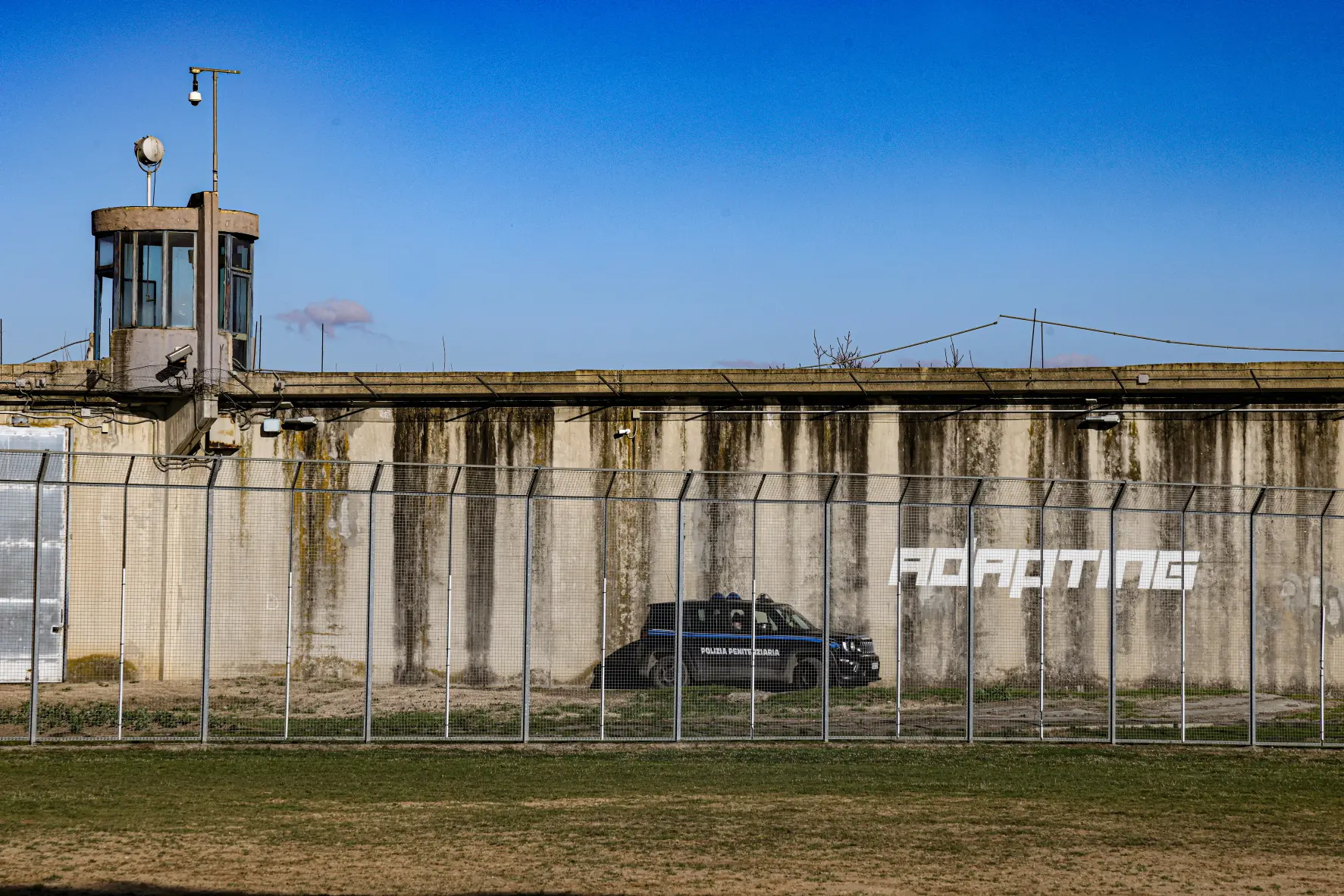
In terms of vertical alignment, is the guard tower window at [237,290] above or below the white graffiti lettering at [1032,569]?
above

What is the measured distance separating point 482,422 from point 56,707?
23.5 feet

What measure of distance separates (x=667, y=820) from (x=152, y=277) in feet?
48.1

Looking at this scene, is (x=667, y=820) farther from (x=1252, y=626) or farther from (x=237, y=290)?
(x=237, y=290)

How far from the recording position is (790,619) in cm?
1956

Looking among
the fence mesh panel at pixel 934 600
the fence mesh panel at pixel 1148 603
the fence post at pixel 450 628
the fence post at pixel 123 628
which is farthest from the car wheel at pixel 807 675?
the fence post at pixel 123 628

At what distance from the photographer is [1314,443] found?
68.6 feet

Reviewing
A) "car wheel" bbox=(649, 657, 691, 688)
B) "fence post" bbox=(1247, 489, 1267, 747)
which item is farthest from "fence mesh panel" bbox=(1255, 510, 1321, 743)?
"car wheel" bbox=(649, 657, 691, 688)

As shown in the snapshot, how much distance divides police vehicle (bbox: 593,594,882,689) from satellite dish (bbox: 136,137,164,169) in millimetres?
10942

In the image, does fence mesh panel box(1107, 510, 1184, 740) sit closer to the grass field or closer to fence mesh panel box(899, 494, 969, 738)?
fence mesh panel box(899, 494, 969, 738)

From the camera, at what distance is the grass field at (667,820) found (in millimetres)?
8883

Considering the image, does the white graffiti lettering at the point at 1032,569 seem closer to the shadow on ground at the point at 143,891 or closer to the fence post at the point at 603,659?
the fence post at the point at 603,659

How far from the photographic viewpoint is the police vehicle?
60.3ft

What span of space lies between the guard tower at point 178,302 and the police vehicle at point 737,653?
744cm

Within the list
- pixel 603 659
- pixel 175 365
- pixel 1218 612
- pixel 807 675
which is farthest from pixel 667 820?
pixel 175 365
